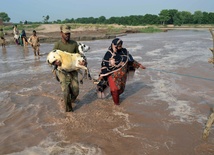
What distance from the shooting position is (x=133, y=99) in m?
7.19

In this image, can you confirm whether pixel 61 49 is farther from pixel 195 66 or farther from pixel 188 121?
pixel 195 66

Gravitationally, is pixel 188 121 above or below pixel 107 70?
below

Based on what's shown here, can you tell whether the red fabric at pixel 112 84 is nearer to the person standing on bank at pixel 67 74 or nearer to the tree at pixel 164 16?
the person standing on bank at pixel 67 74

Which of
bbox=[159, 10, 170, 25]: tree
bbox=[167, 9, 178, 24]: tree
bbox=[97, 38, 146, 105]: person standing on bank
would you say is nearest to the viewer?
bbox=[97, 38, 146, 105]: person standing on bank

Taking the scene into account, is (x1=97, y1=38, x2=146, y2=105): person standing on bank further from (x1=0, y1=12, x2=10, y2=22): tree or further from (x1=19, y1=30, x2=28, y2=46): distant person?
(x1=0, y1=12, x2=10, y2=22): tree

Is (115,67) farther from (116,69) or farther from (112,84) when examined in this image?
(112,84)

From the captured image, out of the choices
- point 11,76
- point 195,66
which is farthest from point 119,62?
point 195,66

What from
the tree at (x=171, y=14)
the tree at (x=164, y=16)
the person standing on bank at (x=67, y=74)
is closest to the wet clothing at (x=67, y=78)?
the person standing on bank at (x=67, y=74)

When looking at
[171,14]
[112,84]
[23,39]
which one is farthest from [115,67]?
[171,14]

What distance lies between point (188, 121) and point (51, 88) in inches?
177

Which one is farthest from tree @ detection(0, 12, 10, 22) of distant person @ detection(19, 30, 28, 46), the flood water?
the flood water

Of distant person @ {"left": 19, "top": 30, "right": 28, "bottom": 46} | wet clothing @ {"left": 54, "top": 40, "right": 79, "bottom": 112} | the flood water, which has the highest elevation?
wet clothing @ {"left": 54, "top": 40, "right": 79, "bottom": 112}

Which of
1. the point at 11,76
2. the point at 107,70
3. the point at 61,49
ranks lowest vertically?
the point at 11,76

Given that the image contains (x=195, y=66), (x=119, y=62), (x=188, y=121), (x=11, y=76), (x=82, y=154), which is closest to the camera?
(x=82, y=154)
